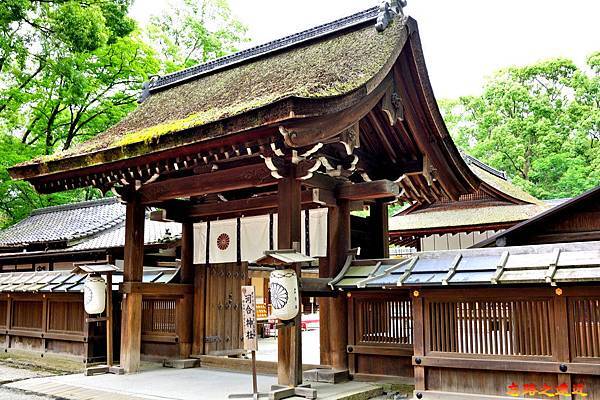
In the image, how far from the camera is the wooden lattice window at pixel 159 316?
10.5 metres

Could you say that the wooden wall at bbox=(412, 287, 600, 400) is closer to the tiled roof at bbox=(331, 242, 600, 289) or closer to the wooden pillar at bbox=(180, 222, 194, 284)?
the tiled roof at bbox=(331, 242, 600, 289)

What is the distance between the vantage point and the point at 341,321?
8.37 meters

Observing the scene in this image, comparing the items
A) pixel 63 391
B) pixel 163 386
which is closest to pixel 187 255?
Answer: pixel 163 386

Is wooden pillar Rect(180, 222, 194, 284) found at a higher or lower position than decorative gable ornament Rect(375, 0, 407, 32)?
lower

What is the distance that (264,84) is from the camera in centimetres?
851

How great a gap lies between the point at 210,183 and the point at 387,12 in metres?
3.79

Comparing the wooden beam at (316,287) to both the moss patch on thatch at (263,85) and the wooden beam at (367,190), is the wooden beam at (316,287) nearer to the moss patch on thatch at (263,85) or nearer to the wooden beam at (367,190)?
Answer: the wooden beam at (367,190)

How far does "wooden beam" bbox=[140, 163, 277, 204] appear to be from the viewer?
7945 mm

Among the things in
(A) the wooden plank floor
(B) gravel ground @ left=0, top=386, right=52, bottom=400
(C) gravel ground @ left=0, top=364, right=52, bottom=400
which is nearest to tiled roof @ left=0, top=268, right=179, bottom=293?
(C) gravel ground @ left=0, top=364, right=52, bottom=400

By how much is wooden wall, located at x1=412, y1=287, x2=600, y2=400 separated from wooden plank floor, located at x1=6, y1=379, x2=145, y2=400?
3.83 metres

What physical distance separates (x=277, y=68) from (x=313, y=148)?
2.78 metres

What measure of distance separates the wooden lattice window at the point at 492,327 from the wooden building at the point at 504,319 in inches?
0.4

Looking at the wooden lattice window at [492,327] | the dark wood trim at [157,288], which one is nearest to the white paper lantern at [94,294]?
the dark wood trim at [157,288]

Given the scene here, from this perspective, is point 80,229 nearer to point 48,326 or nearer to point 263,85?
point 48,326
